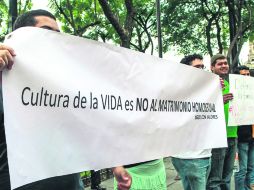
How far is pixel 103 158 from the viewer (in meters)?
1.94

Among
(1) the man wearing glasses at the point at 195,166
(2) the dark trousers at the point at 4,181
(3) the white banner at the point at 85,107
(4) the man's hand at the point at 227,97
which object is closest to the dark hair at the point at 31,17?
(3) the white banner at the point at 85,107

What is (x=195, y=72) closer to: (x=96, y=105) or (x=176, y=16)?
(x=96, y=105)

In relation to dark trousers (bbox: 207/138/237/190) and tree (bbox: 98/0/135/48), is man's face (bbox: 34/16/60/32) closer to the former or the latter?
dark trousers (bbox: 207/138/237/190)

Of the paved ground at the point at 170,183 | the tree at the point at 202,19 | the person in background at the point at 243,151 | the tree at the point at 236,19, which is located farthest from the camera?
the tree at the point at 202,19

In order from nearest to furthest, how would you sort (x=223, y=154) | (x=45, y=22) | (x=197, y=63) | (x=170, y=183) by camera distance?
(x=45, y=22) → (x=197, y=63) → (x=223, y=154) → (x=170, y=183)

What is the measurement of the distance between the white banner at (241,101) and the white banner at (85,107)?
136 cm

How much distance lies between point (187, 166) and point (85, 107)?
1962mm

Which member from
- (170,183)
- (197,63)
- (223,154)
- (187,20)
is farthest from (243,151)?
(187,20)

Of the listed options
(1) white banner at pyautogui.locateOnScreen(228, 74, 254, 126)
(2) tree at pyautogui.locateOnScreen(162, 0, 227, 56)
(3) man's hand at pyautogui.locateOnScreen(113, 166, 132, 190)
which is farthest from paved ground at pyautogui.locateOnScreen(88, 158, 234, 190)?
(2) tree at pyautogui.locateOnScreen(162, 0, 227, 56)

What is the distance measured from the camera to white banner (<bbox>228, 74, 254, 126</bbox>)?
12.8ft

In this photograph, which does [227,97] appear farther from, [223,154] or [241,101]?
[223,154]

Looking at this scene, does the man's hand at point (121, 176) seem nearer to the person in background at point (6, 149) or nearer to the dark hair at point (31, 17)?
the person in background at point (6, 149)

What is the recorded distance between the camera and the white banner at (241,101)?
12.8 feet

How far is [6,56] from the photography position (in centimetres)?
148
